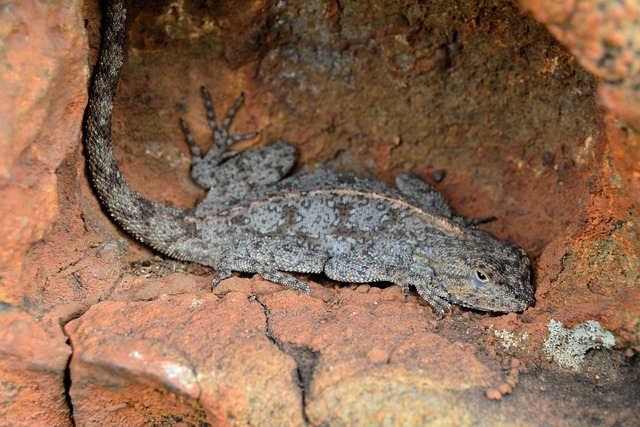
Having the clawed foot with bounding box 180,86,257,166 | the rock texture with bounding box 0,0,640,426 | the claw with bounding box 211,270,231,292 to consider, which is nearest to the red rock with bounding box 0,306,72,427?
the rock texture with bounding box 0,0,640,426

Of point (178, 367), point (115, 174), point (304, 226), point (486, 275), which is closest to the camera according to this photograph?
point (178, 367)

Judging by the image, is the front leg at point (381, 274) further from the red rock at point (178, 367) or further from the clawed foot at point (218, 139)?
the clawed foot at point (218, 139)

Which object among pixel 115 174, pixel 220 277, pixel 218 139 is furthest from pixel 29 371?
pixel 218 139

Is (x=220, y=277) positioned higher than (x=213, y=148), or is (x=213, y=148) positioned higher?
(x=213, y=148)

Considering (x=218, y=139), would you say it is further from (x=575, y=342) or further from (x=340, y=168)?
(x=575, y=342)

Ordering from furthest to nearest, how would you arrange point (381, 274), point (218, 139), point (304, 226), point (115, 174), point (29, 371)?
→ point (218, 139)
point (304, 226)
point (381, 274)
point (115, 174)
point (29, 371)

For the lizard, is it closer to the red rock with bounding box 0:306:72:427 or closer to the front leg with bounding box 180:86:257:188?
the front leg with bounding box 180:86:257:188

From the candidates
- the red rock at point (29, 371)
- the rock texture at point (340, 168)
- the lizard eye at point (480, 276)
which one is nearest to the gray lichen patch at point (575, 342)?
the rock texture at point (340, 168)
